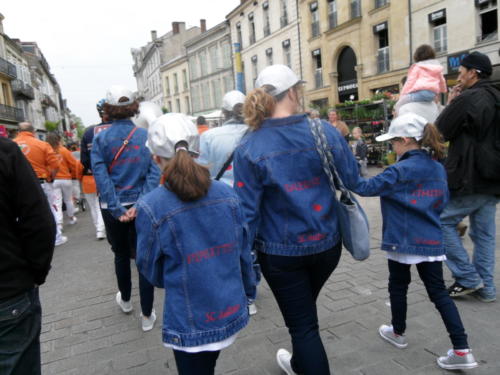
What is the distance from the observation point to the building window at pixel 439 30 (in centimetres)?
1780

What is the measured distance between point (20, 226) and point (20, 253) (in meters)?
0.13

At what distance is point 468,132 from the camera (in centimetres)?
342

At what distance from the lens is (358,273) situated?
14.5ft

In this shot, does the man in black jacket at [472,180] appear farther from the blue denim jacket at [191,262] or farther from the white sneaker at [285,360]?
the blue denim jacket at [191,262]

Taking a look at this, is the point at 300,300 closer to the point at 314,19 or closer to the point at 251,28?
the point at 314,19

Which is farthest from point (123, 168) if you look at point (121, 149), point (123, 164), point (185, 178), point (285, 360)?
point (285, 360)

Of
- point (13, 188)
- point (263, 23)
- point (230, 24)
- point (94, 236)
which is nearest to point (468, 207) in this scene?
point (13, 188)

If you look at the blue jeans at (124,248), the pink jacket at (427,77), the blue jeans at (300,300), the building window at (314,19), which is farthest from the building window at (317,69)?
the blue jeans at (300,300)

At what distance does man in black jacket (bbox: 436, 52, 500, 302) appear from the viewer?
3361 millimetres

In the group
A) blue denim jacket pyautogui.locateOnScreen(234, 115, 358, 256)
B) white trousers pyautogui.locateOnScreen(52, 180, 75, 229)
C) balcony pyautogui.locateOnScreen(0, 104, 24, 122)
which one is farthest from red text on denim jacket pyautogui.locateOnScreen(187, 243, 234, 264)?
balcony pyautogui.locateOnScreen(0, 104, 24, 122)

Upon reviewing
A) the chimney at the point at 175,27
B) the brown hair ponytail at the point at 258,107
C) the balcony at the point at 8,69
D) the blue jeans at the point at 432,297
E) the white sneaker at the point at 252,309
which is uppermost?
the chimney at the point at 175,27

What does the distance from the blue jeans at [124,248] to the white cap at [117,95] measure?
0.93 metres

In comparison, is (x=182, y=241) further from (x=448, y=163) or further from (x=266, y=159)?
(x=448, y=163)

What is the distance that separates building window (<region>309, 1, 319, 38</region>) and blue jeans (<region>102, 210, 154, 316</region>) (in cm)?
2436
